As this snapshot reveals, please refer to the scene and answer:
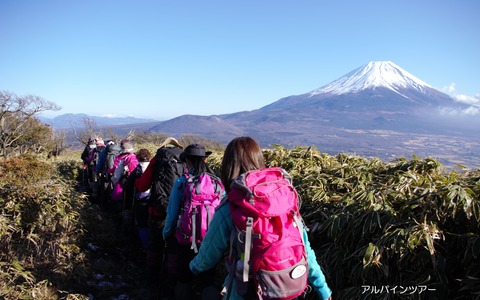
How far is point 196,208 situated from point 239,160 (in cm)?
115

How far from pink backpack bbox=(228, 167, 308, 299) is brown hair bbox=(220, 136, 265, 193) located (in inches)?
7.9

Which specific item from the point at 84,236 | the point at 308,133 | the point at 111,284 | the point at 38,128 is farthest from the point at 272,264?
the point at 308,133

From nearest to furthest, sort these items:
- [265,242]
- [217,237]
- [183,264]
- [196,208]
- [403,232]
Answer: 1. [265,242]
2. [217,237]
3. [403,232]
4. [196,208]
5. [183,264]

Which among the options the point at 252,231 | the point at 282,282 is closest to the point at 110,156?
the point at 252,231

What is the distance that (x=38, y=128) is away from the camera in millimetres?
29891

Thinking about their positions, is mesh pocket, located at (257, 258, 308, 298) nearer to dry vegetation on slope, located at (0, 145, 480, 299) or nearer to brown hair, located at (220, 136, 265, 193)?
brown hair, located at (220, 136, 265, 193)

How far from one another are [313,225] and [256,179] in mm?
1868

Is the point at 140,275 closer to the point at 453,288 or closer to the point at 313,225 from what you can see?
the point at 313,225

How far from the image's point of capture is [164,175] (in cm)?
401

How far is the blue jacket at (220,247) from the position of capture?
1941 millimetres

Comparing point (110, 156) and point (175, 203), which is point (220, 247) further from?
point (110, 156)

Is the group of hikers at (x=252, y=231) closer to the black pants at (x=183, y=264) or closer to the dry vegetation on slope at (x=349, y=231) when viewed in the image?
the black pants at (x=183, y=264)

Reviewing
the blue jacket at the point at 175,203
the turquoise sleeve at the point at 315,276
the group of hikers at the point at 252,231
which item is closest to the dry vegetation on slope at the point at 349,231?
the turquoise sleeve at the point at 315,276

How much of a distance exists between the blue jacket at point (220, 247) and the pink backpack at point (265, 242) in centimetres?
11
